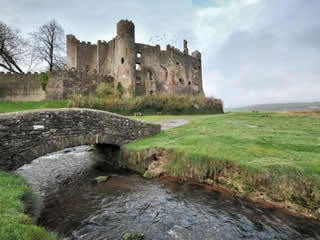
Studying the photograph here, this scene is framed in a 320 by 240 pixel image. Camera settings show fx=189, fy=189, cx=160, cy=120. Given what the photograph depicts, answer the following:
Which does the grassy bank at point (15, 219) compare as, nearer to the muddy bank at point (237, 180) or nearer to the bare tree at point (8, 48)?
the muddy bank at point (237, 180)

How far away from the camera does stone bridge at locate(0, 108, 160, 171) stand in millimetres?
6652

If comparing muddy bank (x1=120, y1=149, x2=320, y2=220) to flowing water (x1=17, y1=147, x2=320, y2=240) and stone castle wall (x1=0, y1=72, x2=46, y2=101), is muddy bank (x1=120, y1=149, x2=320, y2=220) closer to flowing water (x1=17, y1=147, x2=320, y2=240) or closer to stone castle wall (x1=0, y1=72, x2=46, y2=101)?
flowing water (x1=17, y1=147, x2=320, y2=240)

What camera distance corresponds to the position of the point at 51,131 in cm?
761

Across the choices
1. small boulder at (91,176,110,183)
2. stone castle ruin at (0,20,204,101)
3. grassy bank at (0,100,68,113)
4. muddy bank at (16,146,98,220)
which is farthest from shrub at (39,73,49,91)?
small boulder at (91,176,110,183)

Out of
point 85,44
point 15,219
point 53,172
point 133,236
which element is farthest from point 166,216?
point 85,44

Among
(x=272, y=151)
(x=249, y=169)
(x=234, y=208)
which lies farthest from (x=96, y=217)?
(x=272, y=151)

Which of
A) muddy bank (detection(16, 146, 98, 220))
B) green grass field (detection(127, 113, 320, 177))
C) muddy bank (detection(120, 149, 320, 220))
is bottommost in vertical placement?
muddy bank (detection(16, 146, 98, 220))

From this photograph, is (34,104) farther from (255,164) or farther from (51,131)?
(255,164)

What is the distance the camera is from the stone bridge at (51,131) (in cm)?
665

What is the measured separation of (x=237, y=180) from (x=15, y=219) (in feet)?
19.1

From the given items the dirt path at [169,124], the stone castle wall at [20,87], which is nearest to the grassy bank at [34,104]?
the stone castle wall at [20,87]

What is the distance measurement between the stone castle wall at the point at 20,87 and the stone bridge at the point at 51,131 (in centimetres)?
2444

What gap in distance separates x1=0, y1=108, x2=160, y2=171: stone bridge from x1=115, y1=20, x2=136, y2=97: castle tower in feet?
85.2

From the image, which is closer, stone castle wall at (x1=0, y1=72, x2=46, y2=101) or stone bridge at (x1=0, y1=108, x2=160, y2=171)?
stone bridge at (x1=0, y1=108, x2=160, y2=171)
